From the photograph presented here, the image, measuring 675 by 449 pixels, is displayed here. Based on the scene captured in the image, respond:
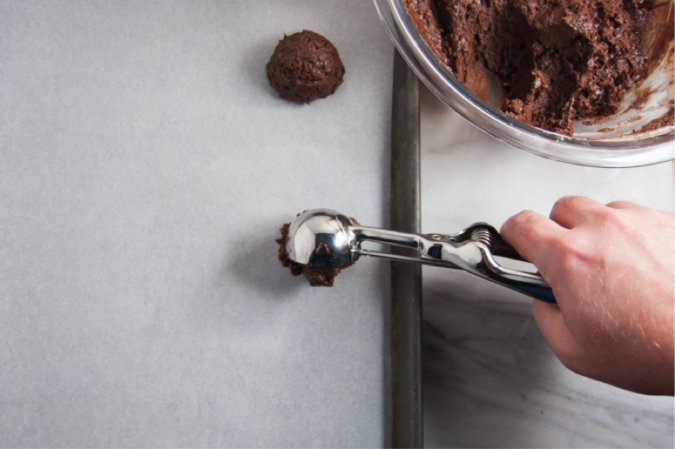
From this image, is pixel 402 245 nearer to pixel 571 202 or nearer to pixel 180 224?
pixel 571 202

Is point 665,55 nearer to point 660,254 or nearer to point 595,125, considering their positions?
point 595,125

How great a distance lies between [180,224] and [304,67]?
387 mm

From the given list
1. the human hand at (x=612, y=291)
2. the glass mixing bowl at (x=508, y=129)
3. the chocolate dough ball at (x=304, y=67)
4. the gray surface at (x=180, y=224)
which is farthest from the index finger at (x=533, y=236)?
the chocolate dough ball at (x=304, y=67)

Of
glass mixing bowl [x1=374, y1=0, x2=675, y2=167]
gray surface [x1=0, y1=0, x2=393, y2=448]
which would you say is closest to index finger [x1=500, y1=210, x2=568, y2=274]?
glass mixing bowl [x1=374, y1=0, x2=675, y2=167]

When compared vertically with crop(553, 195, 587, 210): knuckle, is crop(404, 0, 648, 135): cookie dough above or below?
above

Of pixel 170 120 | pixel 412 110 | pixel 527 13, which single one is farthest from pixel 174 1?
pixel 527 13

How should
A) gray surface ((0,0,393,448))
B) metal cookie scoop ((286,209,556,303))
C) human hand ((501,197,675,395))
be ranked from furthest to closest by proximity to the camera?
gray surface ((0,0,393,448)) → metal cookie scoop ((286,209,556,303)) → human hand ((501,197,675,395))

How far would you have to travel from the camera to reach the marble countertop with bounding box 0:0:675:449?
0.82 metres

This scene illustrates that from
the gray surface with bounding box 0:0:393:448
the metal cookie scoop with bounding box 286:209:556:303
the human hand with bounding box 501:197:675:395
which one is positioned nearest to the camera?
the human hand with bounding box 501:197:675:395

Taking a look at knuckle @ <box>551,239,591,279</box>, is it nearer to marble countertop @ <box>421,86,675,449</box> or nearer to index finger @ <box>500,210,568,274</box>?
index finger @ <box>500,210,568,274</box>

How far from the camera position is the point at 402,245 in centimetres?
76

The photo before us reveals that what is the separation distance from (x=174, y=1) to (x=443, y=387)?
0.96 meters

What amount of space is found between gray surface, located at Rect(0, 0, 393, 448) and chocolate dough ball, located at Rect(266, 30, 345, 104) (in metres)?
0.04

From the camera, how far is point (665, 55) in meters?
0.80
